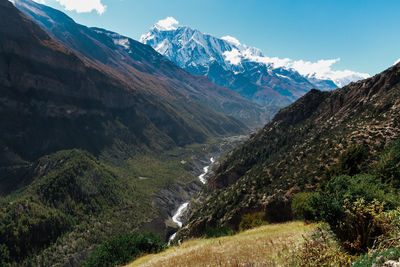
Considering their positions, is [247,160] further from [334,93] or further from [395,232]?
[395,232]

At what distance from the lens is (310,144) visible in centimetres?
6838

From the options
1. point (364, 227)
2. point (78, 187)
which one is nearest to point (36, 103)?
point (78, 187)

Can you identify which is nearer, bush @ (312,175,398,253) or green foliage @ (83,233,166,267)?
bush @ (312,175,398,253)

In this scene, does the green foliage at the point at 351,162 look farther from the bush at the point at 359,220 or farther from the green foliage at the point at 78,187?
the green foliage at the point at 78,187

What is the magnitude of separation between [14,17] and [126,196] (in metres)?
186

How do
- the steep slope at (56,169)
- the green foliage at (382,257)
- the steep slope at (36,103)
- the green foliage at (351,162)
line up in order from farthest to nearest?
1. the steep slope at (36,103)
2. the steep slope at (56,169)
3. the green foliage at (351,162)
4. the green foliage at (382,257)

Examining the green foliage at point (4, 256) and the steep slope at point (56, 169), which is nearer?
the green foliage at point (4, 256)

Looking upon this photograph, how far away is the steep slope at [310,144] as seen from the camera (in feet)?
156

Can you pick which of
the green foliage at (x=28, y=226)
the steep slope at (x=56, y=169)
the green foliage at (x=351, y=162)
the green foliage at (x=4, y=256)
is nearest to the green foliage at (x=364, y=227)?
the green foliage at (x=351, y=162)

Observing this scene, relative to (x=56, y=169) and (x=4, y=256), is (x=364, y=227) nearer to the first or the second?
(x=4, y=256)

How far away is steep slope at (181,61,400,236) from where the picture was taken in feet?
156

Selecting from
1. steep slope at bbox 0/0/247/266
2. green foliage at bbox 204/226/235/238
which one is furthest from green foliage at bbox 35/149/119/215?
green foliage at bbox 204/226/235/238

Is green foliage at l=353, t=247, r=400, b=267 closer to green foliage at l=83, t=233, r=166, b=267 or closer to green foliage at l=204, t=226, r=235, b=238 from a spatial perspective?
green foliage at l=204, t=226, r=235, b=238

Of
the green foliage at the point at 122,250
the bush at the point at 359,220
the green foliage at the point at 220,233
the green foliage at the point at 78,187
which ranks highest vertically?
the bush at the point at 359,220
